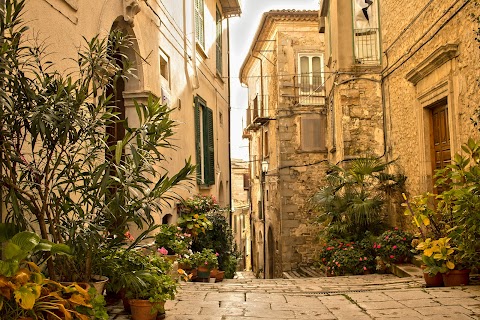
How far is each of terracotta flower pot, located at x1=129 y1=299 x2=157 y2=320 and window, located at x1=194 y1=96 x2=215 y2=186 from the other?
7136 mm

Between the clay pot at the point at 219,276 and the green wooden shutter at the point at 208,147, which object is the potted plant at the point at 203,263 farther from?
the green wooden shutter at the point at 208,147

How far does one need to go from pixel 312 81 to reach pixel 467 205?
14.4 metres

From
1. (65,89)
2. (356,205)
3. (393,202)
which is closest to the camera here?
(65,89)

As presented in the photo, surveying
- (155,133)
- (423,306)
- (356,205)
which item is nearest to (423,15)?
(356,205)

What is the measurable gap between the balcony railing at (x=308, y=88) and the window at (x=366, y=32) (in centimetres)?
670

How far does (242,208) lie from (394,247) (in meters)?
28.2

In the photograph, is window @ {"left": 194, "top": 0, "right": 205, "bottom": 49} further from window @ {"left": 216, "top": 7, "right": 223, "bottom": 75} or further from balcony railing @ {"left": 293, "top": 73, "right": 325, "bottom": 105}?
balcony railing @ {"left": 293, "top": 73, "right": 325, "bottom": 105}

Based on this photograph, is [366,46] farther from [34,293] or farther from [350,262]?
[34,293]

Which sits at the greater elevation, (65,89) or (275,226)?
(65,89)

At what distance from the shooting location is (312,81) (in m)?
20.1

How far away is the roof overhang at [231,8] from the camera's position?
1647cm

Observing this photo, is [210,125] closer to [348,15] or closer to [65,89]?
[348,15]

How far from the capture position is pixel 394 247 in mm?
9195

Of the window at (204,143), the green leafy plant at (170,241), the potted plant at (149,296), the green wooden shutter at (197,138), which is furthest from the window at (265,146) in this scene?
the potted plant at (149,296)
